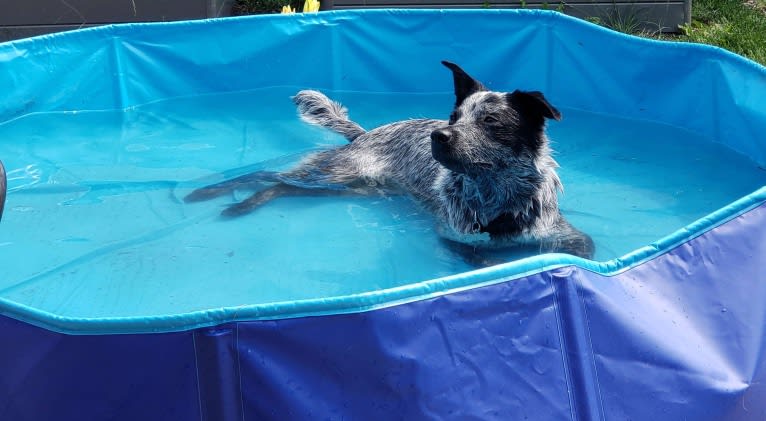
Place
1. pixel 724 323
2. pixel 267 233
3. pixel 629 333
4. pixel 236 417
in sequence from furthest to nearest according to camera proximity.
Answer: pixel 267 233, pixel 724 323, pixel 629 333, pixel 236 417

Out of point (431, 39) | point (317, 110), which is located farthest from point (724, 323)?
point (431, 39)

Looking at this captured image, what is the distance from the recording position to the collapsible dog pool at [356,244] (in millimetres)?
2557

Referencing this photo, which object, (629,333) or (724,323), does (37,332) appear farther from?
(724,323)

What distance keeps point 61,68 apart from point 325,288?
3.48m

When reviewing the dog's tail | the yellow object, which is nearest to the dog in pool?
the dog's tail

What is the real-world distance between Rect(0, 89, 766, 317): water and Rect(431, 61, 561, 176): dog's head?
1.73 feet

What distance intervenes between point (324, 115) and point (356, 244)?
1.47 metres

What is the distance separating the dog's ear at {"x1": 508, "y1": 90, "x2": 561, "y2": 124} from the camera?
13.0 ft

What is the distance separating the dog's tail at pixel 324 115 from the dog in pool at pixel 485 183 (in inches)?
Result: 25.9

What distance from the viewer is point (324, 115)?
5758 millimetres

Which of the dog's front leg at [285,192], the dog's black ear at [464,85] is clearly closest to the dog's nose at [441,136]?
the dog's black ear at [464,85]

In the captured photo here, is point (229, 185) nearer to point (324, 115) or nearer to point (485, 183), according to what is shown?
point (324, 115)

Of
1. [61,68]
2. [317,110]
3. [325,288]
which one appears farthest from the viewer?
[61,68]

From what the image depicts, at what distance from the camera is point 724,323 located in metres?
3.04
